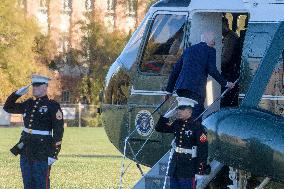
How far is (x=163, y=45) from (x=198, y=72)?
7.35 ft

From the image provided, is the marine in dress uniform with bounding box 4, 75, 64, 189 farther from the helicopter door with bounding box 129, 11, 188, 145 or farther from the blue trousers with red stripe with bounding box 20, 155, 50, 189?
the helicopter door with bounding box 129, 11, 188, 145

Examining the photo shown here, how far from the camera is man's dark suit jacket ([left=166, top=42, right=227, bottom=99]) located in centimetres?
1320

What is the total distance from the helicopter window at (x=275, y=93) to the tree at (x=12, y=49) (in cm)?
6959

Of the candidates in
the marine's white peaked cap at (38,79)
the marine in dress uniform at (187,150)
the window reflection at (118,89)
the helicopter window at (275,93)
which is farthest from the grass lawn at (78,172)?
the marine in dress uniform at (187,150)

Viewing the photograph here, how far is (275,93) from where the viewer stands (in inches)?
509

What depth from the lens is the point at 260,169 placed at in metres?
10.9

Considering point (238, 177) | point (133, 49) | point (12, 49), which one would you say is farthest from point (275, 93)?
point (12, 49)

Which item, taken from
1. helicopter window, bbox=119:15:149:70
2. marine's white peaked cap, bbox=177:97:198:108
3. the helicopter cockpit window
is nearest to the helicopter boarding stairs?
the helicopter cockpit window

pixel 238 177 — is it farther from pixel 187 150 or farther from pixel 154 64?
pixel 154 64

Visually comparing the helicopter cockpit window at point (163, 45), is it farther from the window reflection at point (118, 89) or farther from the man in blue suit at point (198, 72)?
the man in blue suit at point (198, 72)

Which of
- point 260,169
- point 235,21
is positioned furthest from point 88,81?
point 260,169

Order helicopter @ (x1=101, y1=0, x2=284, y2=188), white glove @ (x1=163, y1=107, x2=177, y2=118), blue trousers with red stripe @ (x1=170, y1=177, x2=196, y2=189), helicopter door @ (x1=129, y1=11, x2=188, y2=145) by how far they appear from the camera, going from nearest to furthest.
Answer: helicopter @ (x1=101, y1=0, x2=284, y2=188)
blue trousers with red stripe @ (x1=170, y1=177, x2=196, y2=189)
white glove @ (x1=163, y1=107, x2=177, y2=118)
helicopter door @ (x1=129, y1=11, x2=188, y2=145)

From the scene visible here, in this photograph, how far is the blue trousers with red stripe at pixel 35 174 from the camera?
1408 cm

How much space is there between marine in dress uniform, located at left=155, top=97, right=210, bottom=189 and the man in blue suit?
853 mm
